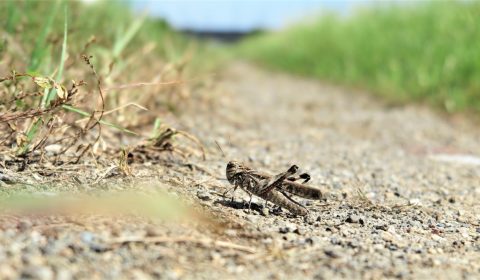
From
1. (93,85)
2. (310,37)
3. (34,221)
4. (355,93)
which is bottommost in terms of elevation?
(34,221)

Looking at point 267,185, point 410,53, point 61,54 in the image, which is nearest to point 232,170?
point 267,185

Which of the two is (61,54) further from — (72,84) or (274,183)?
(274,183)

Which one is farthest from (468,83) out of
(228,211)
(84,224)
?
(84,224)

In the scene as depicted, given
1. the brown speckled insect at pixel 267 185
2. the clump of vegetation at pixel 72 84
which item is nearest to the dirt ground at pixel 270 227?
the brown speckled insect at pixel 267 185

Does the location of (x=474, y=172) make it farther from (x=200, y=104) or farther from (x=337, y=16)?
(x=337, y=16)

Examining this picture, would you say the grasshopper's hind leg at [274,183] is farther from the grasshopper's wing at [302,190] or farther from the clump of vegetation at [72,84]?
the clump of vegetation at [72,84]

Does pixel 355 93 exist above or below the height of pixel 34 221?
above

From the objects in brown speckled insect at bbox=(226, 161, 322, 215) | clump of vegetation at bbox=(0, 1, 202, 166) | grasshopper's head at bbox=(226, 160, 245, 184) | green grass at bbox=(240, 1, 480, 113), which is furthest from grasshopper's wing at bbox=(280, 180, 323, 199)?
green grass at bbox=(240, 1, 480, 113)
